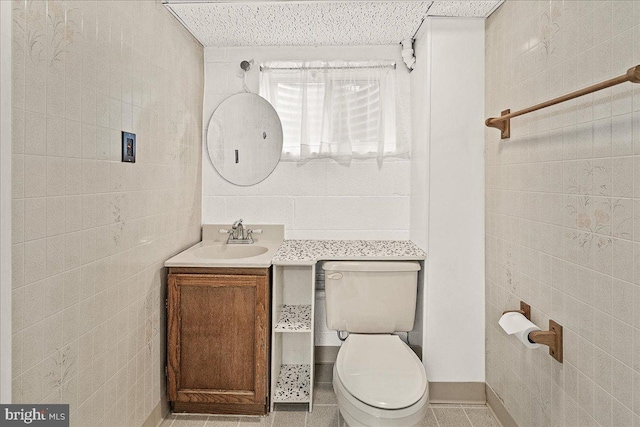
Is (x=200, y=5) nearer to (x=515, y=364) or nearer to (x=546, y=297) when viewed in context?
(x=546, y=297)

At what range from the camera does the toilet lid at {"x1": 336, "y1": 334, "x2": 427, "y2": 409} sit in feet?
5.55

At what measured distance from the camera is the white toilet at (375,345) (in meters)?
1.67

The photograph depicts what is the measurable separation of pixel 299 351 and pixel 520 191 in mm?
1598

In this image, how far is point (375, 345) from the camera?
83.4 inches

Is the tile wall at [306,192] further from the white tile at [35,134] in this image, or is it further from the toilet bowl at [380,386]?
the white tile at [35,134]

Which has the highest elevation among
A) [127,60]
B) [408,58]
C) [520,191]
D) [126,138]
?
[408,58]

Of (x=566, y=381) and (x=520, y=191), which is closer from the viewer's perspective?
(x=566, y=381)

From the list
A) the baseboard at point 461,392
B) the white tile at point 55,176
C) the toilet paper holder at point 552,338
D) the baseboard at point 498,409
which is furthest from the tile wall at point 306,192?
the white tile at point 55,176

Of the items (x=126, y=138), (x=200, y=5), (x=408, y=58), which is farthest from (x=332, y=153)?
(x=126, y=138)

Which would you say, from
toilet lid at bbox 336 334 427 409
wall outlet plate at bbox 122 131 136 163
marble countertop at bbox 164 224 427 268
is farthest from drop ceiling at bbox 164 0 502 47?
toilet lid at bbox 336 334 427 409

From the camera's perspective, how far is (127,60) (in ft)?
5.77

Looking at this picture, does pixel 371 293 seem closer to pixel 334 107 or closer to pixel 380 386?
pixel 380 386

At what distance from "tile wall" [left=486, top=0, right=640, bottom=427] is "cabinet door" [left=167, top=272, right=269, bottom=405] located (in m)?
1.20

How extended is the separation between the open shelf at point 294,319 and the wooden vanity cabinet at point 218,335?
0.37 feet
